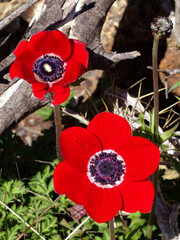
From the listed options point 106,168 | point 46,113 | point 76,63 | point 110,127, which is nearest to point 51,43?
point 76,63

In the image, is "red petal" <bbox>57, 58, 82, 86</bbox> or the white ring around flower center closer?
"red petal" <bbox>57, 58, 82, 86</bbox>

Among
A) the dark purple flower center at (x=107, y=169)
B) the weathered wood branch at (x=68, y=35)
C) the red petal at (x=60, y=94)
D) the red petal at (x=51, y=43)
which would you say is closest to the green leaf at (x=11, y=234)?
the weathered wood branch at (x=68, y=35)

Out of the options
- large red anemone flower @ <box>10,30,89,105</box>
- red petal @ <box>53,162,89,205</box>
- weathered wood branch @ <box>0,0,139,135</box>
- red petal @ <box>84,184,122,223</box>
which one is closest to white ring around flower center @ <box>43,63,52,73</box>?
large red anemone flower @ <box>10,30,89,105</box>

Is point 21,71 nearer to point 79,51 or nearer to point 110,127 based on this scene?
point 79,51

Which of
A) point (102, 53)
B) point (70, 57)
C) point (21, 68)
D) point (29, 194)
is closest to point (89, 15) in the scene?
point (102, 53)

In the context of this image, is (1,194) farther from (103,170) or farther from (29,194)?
(103,170)

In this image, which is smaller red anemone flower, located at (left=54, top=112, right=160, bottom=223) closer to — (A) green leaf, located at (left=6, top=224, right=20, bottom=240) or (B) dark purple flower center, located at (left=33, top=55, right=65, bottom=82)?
(B) dark purple flower center, located at (left=33, top=55, right=65, bottom=82)

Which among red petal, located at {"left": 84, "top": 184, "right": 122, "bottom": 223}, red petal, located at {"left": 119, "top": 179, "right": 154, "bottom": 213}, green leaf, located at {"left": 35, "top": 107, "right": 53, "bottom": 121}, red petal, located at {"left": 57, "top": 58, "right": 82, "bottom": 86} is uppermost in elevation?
red petal, located at {"left": 57, "top": 58, "right": 82, "bottom": 86}

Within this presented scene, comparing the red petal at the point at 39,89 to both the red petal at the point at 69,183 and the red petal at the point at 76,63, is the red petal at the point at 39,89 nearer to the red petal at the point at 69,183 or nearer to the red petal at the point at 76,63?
the red petal at the point at 76,63
